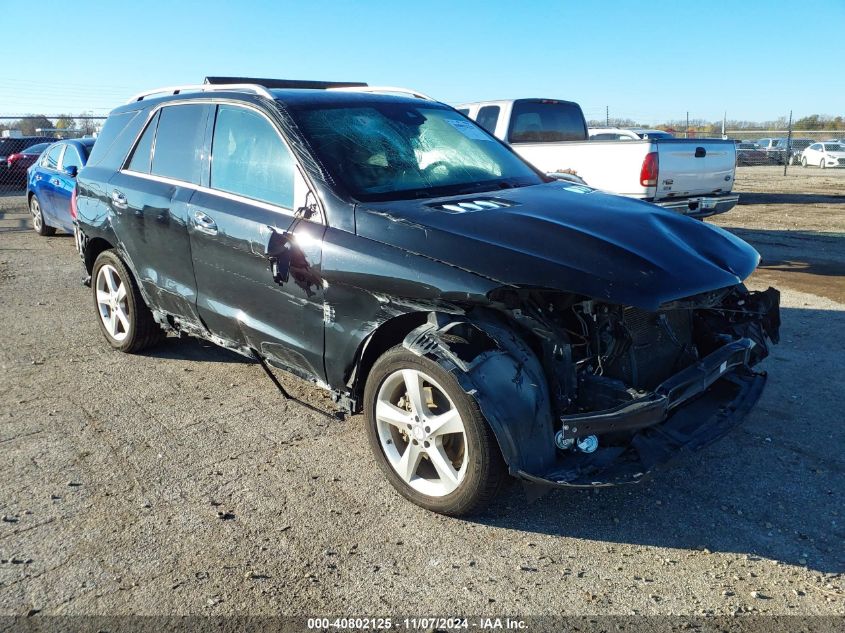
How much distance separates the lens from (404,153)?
4.07m

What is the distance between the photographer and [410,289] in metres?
3.21

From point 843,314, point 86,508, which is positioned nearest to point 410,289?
point 86,508

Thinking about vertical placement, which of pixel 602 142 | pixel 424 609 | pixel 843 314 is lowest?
pixel 424 609

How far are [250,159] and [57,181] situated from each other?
26.0ft

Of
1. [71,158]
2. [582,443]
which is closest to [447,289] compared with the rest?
[582,443]

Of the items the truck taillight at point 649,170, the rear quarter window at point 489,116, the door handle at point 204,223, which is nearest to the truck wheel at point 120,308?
the door handle at point 204,223

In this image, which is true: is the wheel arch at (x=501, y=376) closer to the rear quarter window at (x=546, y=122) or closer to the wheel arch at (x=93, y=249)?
the wheel arch at (x=93, y=249)

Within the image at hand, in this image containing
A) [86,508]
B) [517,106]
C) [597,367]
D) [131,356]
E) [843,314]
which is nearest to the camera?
[597,367]

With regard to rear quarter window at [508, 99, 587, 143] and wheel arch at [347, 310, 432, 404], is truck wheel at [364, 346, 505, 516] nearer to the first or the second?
wheel arch at [347, 310, 432, 404]

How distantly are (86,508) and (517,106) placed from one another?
29.0 feet

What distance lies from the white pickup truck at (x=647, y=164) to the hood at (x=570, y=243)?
4510 millimetres

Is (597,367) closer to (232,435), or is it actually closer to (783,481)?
(783,481)

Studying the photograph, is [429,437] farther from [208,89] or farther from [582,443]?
[208,89]

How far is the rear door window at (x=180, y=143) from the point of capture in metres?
4.54
